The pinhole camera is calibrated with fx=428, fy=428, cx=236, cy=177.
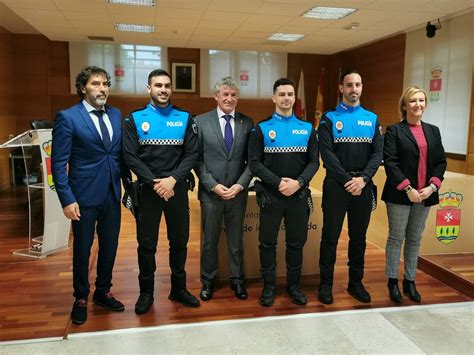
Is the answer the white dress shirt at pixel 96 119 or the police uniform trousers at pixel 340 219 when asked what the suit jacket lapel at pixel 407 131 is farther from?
the white dress shirt at pixel 96 119

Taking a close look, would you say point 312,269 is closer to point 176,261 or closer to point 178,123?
point 176,261

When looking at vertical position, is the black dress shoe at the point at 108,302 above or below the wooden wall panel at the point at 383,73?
below

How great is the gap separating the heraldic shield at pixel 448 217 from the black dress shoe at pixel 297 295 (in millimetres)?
1744

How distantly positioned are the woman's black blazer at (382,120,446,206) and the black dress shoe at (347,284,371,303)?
2.28ft

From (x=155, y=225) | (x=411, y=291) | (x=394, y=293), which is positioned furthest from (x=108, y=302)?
(x=411, y=291)

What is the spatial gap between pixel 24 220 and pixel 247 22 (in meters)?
4.41

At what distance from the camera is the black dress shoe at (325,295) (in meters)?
3.07

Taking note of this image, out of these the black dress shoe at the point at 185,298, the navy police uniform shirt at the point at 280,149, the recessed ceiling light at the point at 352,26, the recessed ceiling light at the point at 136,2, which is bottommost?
the black dress shoe at the point at 185,298

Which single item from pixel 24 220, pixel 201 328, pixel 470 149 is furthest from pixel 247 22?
pixel 201 328

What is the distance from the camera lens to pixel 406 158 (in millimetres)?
2977

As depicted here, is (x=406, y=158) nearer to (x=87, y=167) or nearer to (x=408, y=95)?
(x=408, y=95)

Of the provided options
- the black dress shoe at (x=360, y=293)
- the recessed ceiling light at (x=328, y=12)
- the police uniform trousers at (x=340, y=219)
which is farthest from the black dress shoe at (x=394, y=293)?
the recessed ceiling light at (x=328, y=12)

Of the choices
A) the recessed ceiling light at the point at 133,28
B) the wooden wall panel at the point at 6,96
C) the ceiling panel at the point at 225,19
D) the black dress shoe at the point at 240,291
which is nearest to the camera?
the black dress shoe at the point at 240,291

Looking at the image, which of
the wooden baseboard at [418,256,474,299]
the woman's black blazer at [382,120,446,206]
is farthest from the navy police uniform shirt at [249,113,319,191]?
the wooden baseboard at [418,256,474,299]
